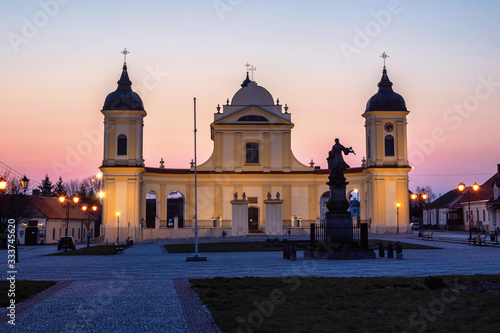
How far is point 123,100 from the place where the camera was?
5994 centimetres

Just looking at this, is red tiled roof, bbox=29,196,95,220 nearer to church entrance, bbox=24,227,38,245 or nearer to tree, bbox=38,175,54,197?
church entrance, bbox=24,227,38,245

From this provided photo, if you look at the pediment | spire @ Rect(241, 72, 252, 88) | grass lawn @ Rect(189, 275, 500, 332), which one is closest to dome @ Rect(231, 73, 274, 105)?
the pediment

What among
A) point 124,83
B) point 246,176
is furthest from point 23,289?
point 246,176

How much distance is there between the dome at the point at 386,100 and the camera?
61250 mm

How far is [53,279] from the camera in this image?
18.3 meters

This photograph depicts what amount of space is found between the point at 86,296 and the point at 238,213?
145ft

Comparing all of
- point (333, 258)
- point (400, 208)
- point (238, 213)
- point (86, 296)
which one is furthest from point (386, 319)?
point (400, 208)

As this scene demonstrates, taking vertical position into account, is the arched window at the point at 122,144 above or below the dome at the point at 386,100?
below

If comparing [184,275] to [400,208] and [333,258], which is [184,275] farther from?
[400,208]

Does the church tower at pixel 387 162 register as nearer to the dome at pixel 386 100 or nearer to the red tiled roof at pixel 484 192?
the dome at pixel 386 100

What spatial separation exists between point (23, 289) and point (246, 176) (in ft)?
163

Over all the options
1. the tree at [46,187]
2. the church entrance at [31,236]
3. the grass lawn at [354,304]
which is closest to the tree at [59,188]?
the tree at [46,187]

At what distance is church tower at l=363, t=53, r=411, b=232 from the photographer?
60031 mm

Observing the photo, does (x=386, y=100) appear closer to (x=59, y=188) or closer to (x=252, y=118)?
(x=252, y=118)
